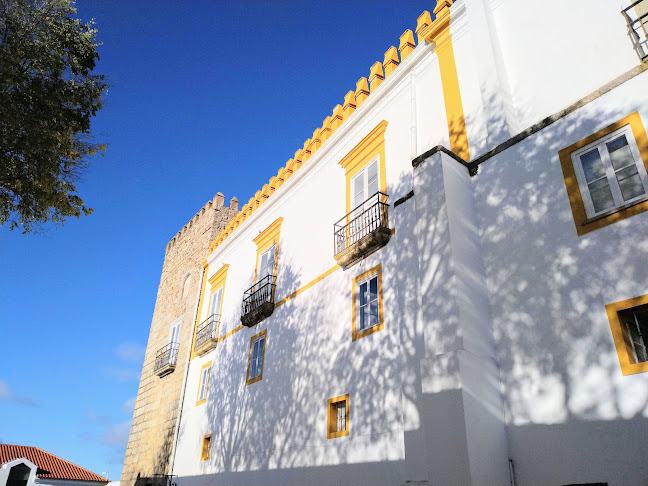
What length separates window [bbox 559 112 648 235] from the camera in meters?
5.75

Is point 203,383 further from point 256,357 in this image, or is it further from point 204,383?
point 256,357

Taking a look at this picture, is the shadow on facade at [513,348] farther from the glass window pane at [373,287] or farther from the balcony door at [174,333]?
the balcony door at [174,333]

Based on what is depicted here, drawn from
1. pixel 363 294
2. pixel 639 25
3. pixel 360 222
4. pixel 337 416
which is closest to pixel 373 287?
pixel 363 294

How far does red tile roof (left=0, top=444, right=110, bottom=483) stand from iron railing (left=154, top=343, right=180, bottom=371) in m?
8.43

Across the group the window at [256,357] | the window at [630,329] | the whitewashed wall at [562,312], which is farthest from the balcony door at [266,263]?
the window at [630,329]

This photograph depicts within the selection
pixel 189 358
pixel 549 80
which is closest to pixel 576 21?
pixel 549 80

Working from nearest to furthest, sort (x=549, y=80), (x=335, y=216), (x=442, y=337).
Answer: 1. (x=442, y=337)
2. (x=549, y=80)
3. (x=335, y=216)

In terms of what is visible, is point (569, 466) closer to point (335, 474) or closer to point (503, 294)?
point (503, 294)

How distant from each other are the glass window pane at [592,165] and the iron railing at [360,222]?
369cm

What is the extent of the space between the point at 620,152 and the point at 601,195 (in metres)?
0.59

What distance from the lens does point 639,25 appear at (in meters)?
6.59

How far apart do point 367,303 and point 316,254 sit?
255 centimetres

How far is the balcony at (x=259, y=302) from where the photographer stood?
12.6 meters

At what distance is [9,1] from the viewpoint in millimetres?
8734
